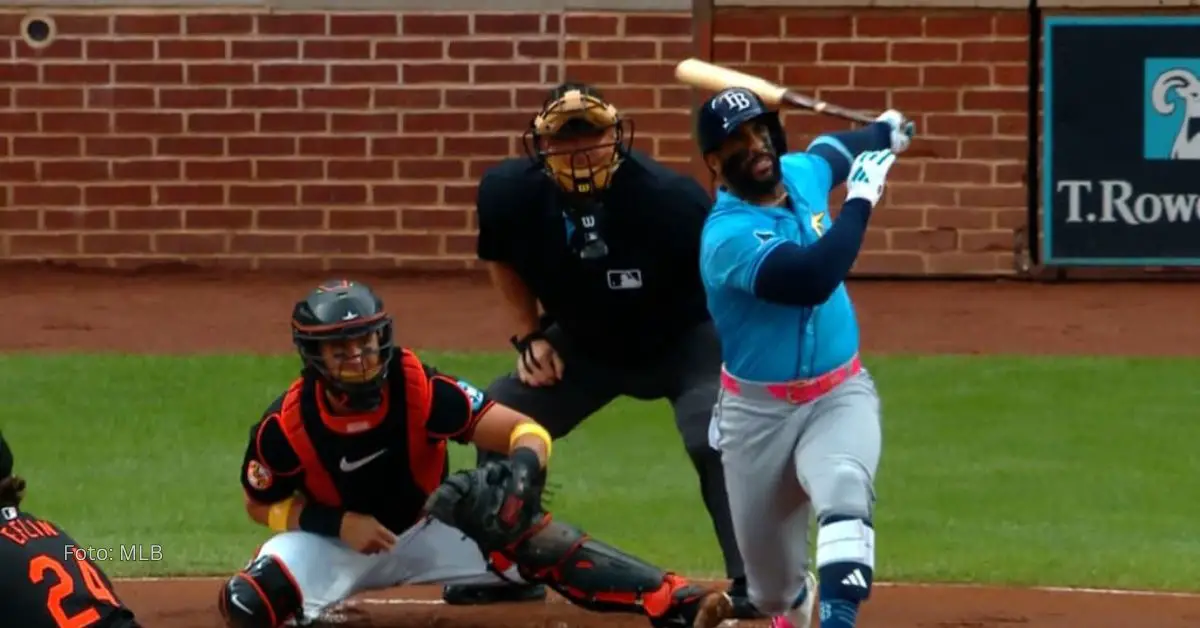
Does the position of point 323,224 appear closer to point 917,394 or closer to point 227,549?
point 917,394

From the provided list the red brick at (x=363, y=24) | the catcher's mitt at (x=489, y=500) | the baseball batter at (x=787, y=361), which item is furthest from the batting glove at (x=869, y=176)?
the red brick at (x=363, y=24)

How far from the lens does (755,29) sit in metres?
14.7

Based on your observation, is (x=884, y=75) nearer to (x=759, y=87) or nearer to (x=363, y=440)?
(x=759, y=87)

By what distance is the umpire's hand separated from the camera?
24.5 ft

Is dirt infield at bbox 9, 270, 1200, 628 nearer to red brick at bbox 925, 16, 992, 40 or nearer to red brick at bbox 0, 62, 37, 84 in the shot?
red brick at bbox 0, 62, 37, 84

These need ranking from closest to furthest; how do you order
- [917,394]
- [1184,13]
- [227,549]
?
[227,549] < [917,394] < [1184,13]

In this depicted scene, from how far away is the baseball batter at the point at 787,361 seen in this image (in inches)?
234

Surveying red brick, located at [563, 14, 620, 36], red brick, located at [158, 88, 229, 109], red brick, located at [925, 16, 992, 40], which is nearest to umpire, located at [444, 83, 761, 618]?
red brick, located at [563, 14, 620, 36]

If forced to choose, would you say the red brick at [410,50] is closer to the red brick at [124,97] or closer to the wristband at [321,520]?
the red brick at [124,97]

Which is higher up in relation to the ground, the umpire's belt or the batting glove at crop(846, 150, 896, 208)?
the batting glove at crop(846, 150, 896, 208)

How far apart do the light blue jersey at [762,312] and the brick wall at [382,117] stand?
8.45m

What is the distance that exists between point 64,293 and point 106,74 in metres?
1.62

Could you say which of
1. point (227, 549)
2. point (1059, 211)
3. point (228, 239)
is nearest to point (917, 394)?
point (1059, 211)

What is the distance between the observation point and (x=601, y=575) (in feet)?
22.2
